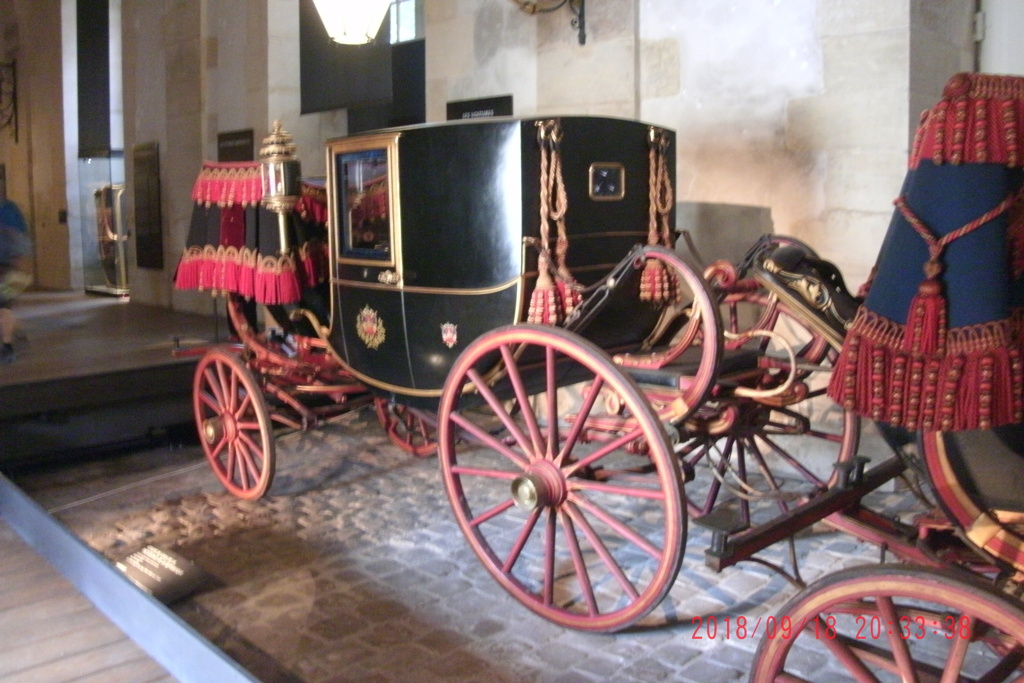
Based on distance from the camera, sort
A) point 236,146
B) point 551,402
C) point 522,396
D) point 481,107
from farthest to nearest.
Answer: point 236,146, point 481,107, point 522,396, point 551,402

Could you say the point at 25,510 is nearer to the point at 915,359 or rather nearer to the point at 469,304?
the point at 469,304

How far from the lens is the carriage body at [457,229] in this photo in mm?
3105

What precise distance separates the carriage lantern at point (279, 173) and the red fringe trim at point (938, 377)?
98.3 inches

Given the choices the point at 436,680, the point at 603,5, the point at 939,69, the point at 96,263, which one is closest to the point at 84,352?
the point at 603,5

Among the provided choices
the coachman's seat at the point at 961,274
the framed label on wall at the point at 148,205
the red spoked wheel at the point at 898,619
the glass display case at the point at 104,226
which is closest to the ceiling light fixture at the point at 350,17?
the coachman's seat at the point at 961,274

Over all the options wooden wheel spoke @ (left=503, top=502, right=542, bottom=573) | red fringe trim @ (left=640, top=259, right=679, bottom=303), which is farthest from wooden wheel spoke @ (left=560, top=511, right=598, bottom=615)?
red fringe trim @ (left=640, top=259, right=679, bottom=303)

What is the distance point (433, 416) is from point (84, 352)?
3.32 m

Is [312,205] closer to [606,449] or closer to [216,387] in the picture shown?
[216,387]

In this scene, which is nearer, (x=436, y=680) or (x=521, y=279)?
(x=436, y=680)

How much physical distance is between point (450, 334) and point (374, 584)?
0.93 metres

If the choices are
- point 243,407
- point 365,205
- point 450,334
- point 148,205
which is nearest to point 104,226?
point 148,205

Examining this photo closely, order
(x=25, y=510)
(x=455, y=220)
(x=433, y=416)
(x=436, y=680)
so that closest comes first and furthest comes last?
(x=436, y=680)
(x=25, y=510)
(x=455, y=220)
(x=433, y=416)

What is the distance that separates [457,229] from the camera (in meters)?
3.22

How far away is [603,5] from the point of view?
506cm
